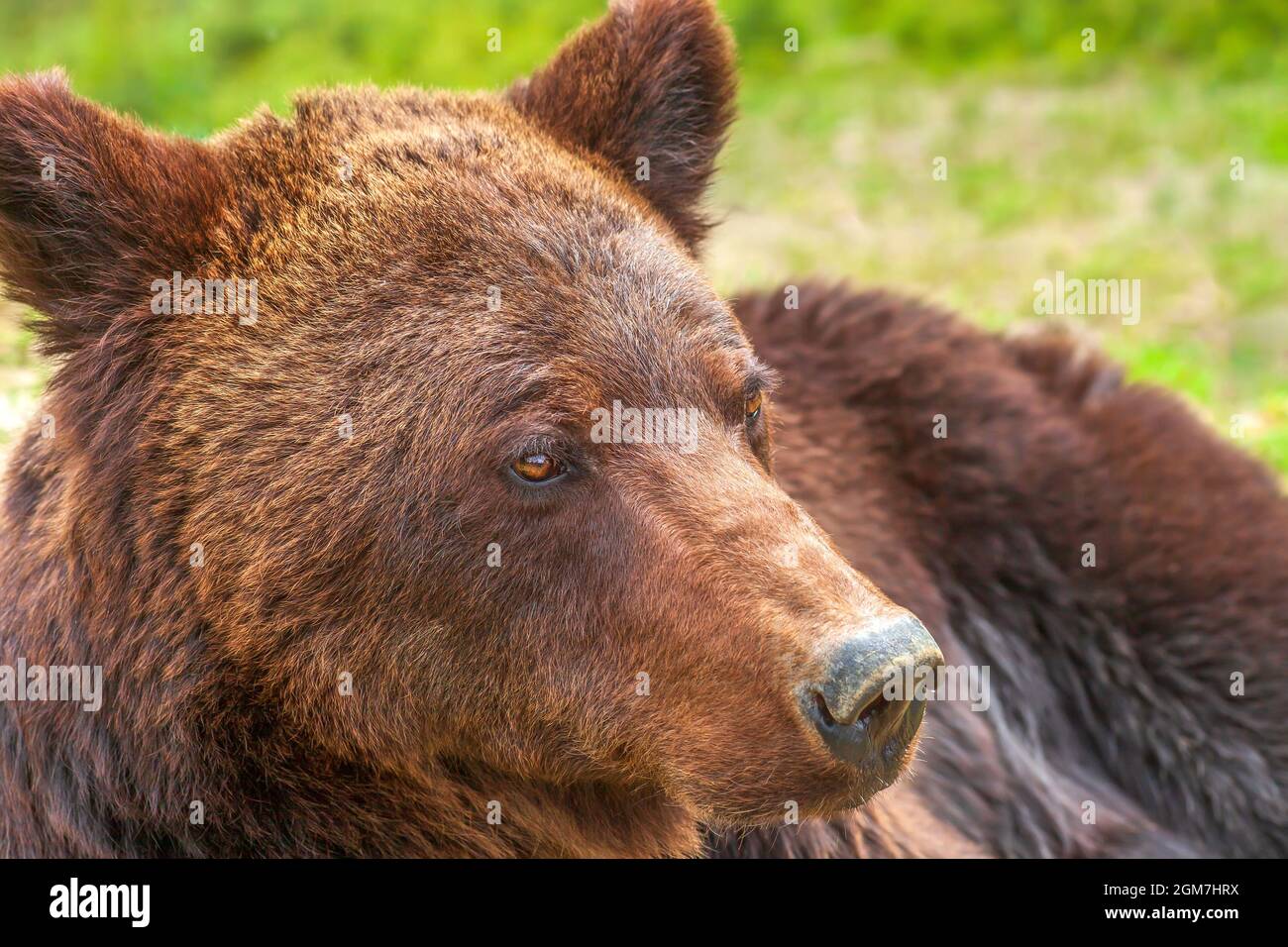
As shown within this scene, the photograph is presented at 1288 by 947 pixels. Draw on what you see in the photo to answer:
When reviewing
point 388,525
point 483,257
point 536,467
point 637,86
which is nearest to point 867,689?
point 536,467

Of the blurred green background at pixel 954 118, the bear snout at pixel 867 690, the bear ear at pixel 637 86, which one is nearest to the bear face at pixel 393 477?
the bear snout at pixel 867 690

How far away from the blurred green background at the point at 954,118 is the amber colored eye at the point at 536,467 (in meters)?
6.24

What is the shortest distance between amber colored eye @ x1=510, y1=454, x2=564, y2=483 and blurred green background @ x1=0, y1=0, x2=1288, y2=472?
624 centimetres

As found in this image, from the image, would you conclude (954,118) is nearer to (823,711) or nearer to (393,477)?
(393,477)

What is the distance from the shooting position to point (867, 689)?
3.31 m

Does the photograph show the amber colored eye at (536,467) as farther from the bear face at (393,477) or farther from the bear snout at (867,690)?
the bear snout at (867,690)

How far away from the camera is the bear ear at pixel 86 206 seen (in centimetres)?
361

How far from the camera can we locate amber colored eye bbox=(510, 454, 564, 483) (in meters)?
3.77

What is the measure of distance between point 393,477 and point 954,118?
12.0 meters

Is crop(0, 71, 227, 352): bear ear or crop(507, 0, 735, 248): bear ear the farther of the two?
crop(507, 0, 735, 248): bear ear

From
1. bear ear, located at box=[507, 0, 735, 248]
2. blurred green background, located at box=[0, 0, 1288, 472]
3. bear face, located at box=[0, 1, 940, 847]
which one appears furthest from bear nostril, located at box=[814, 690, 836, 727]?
blurred green background, located at box=[0, 0, 1288, 472]

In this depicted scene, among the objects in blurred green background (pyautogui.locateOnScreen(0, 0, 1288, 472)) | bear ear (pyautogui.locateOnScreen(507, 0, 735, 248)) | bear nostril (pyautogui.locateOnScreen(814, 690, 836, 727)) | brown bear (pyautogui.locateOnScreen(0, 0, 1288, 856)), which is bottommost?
bear nostril (pyautogui.locateOnScreen(814, 690, 836, 727))

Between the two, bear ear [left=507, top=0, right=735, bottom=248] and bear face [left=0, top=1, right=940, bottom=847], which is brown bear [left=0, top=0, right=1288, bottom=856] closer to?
bear face [left=0, top=1, right=940, bottom=847]
